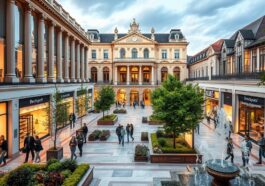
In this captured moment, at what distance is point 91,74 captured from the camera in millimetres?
72562

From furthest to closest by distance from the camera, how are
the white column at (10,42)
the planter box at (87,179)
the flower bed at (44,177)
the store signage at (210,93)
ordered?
the store signage at (210,93)
the white column at (10,42)
the planter box at (87,179)
the flower bed at (44,177)

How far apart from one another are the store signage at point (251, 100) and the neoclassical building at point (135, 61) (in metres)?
40.2

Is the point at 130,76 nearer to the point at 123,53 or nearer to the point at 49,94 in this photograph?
the point at 123,53

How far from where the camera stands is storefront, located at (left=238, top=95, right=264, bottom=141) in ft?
76.0

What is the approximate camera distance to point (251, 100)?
24.5 metres

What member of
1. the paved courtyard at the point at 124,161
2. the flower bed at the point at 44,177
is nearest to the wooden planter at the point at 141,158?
the paved courtyard at the point at 124,161

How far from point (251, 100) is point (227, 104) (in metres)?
7.17

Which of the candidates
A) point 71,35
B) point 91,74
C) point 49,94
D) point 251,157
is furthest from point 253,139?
point 91,74

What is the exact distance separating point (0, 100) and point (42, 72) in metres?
9.36

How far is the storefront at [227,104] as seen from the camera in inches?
1195

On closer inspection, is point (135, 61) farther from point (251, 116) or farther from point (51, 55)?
point (251, 116)

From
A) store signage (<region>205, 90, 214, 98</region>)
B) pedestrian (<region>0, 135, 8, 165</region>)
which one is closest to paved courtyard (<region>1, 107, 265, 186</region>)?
pedestrian (<region>0, 135, 8, 165</region>)

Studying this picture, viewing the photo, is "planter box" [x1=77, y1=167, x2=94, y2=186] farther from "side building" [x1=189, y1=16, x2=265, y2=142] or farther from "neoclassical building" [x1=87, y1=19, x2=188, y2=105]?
"neoclassical building" [x1=87, y1=19, x2=188, y2=105]

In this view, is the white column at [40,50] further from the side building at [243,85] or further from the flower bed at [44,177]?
the side building at [243,85]
